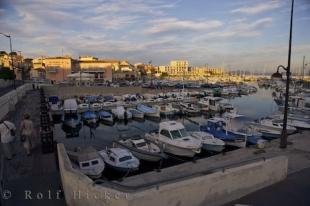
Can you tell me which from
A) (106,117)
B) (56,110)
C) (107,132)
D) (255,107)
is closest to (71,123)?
(106,117)

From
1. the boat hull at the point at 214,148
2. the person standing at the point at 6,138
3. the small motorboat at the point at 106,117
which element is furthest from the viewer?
the small motorboat at the point at 106,117

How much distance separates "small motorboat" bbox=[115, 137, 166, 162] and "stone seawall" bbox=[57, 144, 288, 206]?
383 inches

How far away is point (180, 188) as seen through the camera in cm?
739

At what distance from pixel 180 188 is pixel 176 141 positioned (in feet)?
42.2

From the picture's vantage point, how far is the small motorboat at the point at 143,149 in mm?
19016

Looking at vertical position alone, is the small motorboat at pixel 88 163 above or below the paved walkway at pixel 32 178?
below

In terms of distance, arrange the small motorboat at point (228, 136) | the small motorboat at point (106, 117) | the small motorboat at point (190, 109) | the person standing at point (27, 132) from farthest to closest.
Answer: the small motorboat at point (190, 109)
the small motorboat at point (106, 117)
the small motorboat at point (228, 136)
the person standing at point (27, 132)

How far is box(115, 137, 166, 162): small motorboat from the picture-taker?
749 inches

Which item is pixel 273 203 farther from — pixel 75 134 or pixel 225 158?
pixel 75 134

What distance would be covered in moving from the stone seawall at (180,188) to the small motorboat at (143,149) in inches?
383

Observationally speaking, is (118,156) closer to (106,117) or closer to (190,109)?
(106,117)

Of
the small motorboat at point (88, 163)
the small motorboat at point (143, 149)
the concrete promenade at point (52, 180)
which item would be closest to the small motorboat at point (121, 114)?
the small motorboat at point (143, 149)

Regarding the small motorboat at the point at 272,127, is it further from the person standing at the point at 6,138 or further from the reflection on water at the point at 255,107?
the person standing at the point at 6,138

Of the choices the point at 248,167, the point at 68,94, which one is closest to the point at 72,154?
the point at 248,167
